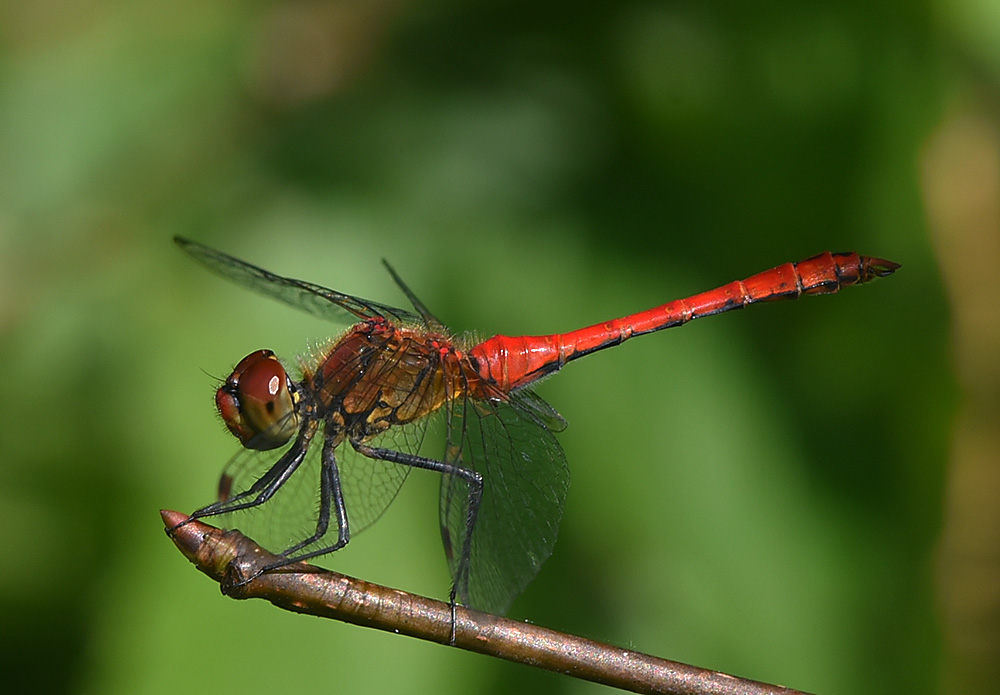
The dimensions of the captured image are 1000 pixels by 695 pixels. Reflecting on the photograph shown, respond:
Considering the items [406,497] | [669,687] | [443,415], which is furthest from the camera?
[406,497]

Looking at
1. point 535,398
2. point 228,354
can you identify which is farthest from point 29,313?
point 535,398

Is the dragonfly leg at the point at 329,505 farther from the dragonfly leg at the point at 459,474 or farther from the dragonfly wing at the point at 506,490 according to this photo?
the dragonfly wing at the point at 506,490

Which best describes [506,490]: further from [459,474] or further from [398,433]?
[398,433]

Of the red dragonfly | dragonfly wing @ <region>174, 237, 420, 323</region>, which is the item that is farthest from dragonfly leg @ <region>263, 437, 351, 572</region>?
dragonfly wing @ <region>174, 237, 420, 323</region>

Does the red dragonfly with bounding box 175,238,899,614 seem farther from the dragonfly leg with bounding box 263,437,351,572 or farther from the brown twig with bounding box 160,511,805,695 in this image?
the brown twig with bounding box 160,511,805,695

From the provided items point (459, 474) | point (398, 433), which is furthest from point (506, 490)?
point (398, 433)

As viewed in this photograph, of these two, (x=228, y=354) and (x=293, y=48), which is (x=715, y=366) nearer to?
(x=228, y=354)

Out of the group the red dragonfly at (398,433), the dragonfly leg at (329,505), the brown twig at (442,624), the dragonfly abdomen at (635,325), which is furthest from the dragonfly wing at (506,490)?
the brown twig at (442,624)
